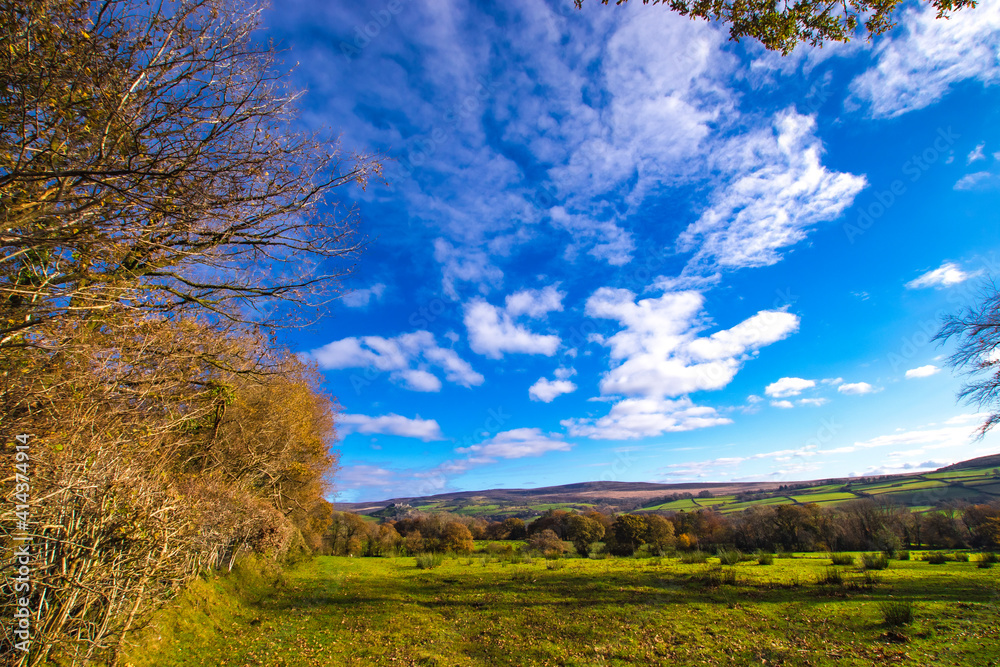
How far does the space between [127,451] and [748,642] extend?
14.2 meters

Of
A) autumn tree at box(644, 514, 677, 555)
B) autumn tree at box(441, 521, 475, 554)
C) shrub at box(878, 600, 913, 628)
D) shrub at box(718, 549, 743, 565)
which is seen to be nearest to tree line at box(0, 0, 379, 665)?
shrub at box(878, 600, 913, 628)

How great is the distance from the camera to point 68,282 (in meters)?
4.70

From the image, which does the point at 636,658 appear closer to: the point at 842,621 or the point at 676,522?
the point at 842,621

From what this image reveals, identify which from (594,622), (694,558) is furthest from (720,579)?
(594,622)

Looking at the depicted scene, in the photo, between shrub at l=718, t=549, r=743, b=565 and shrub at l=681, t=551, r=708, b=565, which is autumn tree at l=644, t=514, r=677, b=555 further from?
shrub at l=718, t=549, r=743, b=565

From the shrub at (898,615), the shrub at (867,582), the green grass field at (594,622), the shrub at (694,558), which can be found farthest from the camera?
the shrub at (694,558)

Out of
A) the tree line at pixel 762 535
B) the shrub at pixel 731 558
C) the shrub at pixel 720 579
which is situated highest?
the shrub at pixel 720 579

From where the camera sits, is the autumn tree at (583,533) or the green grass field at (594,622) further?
the autumn tree at (583,533)

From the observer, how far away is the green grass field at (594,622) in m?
8.08

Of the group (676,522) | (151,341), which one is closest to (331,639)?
(151,341)

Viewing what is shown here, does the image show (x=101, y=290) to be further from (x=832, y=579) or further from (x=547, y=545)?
(x=547, y=545)

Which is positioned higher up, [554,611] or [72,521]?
[72,521]

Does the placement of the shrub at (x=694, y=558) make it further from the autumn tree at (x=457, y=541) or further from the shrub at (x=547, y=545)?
the autumn tree at (x=457, y=541)

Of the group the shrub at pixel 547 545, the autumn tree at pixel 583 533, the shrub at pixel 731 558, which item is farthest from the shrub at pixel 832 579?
the autumn tree at pixel 583 533
